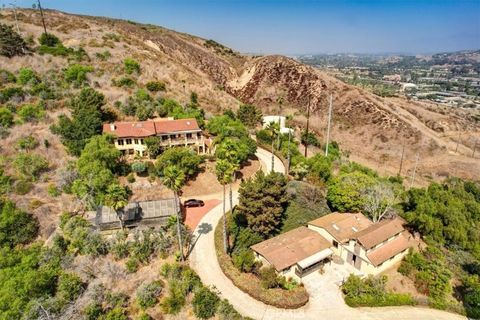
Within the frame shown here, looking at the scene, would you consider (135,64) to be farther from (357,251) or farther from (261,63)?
(357,251)

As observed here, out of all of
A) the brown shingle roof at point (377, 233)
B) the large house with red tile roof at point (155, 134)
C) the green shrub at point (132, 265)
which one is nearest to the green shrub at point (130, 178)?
the large house with red tile roof at point (155, 134)

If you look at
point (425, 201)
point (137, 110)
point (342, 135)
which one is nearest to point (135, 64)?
point (137, 110)

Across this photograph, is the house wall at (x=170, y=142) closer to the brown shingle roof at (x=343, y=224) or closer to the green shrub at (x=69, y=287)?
the green shrub at (x=69, y=287)

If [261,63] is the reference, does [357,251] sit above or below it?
below

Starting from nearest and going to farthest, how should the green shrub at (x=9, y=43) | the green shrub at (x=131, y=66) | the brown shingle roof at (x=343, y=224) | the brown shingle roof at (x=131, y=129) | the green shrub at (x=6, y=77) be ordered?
the brown shingle roof at (x=343, y=224)
the brown shingle roof at (x=131, y=129)
the green shrub at (x=6, y=77)
the green shrub at (x=9, y=43)
the green shrub at (x=131, y=66)

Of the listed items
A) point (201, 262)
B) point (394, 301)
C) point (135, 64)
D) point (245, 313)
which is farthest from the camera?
point (135, 64)

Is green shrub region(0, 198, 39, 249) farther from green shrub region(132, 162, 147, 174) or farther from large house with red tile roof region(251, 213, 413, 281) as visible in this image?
large house with red tile roof region(251, 213, 413, 281)
